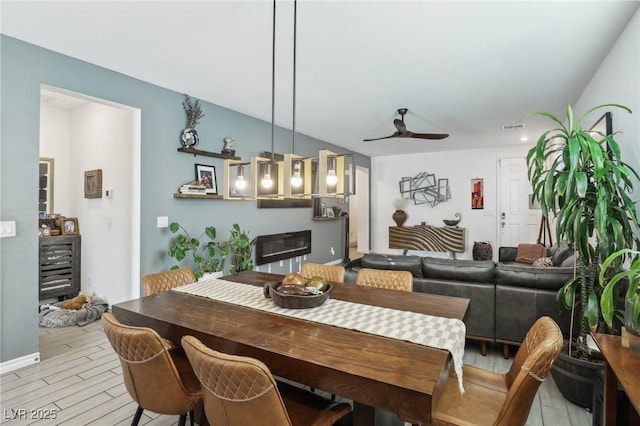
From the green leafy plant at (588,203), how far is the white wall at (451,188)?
5024mm

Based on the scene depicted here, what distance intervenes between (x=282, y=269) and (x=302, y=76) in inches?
122

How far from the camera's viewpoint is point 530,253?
5340mm

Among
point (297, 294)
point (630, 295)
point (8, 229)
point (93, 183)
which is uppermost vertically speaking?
point (93, 183)

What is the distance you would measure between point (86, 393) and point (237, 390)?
6.22 feet

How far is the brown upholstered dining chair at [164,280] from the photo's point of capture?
2.35m

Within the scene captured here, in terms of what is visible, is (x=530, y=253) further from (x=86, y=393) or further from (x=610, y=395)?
(x=86, y=393)

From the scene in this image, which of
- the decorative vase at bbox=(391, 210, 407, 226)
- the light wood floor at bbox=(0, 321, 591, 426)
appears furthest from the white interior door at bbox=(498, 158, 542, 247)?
the light wood floor at bbox=(0, 321, 591, 426)

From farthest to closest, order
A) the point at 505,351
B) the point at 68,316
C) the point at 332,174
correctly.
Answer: the point at 68,316 < the point at 505,351 < the point at 332,174

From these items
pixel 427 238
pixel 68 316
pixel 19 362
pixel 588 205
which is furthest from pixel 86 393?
pixel 427 238

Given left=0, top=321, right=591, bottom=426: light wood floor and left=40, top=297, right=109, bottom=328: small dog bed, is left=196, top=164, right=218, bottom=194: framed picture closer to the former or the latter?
left=40, top=297, right=109, bottom=328: small dog bed

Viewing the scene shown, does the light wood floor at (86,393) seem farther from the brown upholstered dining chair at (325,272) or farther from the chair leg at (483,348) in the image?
the brown upholstered dining chair at (325,272)

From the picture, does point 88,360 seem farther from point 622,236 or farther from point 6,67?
point 622,236

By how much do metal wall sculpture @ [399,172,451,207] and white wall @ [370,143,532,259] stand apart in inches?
3.7

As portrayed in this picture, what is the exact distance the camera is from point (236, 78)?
3316mm
